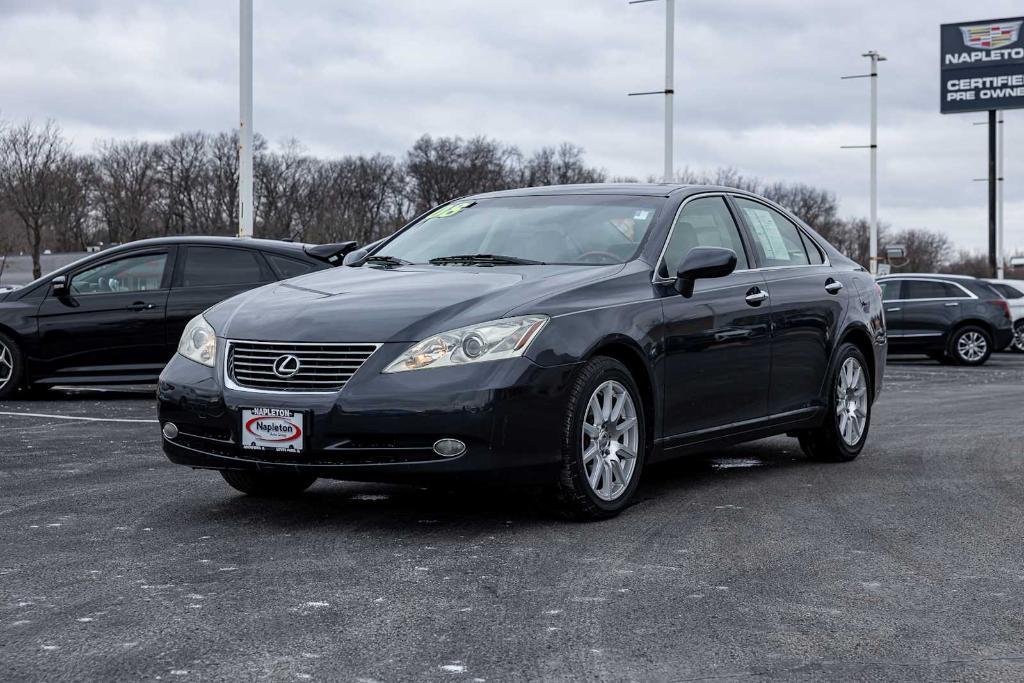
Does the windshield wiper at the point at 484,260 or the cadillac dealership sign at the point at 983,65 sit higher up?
the cadillac dealership sign at the point at 983,65

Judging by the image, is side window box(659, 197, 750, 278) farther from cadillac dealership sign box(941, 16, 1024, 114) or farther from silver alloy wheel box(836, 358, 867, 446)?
cadillac dealership sign box(941, 16, 1024, 114)

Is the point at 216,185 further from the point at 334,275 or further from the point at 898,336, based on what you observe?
the point at 334,275

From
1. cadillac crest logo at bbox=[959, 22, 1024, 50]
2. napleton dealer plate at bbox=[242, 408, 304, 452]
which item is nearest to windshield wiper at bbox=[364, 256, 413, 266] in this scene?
napleton dealer plate at bbox=[242, 408, 304, 452]

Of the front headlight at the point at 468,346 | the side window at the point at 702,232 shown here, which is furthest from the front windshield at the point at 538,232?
the front headlight at the point at 468,346

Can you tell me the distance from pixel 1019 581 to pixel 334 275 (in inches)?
136

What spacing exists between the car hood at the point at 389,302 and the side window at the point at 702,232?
0.51 meters

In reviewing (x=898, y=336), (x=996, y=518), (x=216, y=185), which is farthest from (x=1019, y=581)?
(x=216, y=185)

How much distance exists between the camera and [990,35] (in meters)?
51.2

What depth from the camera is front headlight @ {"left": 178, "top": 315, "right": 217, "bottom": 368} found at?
594cm

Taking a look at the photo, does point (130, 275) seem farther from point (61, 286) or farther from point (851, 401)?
point (851, 401)

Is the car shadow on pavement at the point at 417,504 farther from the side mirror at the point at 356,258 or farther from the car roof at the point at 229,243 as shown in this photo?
the car roof at the point at 229,243

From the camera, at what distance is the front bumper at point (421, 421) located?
5.43 meters

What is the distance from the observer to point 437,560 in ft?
16.7

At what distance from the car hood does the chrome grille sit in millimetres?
38
